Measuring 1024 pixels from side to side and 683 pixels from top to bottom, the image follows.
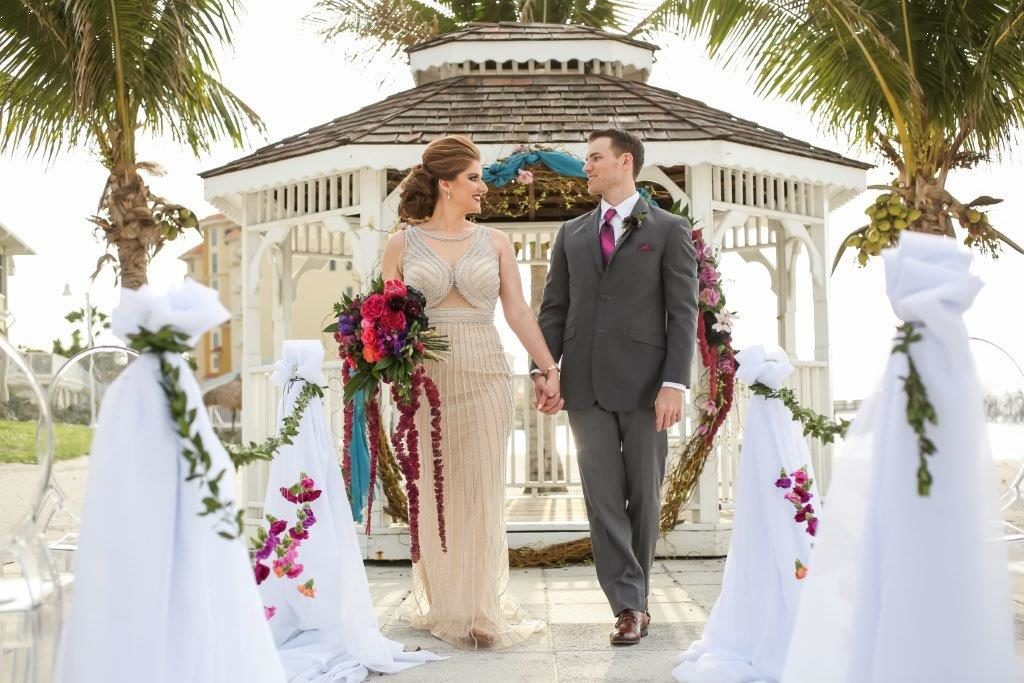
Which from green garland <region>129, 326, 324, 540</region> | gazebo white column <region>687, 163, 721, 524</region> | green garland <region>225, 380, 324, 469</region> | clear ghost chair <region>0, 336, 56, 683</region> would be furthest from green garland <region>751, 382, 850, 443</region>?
gazebo white column <region>687, 163, 721, 524</region>

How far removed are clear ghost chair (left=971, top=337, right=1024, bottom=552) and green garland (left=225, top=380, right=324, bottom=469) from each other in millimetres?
3048

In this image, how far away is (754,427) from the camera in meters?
4.54

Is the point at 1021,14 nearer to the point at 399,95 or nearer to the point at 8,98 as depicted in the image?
the point at 399,95

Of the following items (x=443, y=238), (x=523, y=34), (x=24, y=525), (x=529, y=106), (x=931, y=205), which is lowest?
(x=24, y=525)

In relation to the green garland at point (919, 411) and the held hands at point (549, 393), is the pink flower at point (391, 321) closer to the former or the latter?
the held hands at point (549, 393)

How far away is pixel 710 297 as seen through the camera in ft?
19.2

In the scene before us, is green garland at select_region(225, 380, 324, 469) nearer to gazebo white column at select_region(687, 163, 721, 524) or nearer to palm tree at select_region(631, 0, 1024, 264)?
gazebo white column at select_region(687, 163, 721, 524)

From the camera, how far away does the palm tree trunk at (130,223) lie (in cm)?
939

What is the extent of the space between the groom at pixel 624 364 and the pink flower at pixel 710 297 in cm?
64

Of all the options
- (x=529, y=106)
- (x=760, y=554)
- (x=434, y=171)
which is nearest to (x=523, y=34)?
(x=529, y=106)

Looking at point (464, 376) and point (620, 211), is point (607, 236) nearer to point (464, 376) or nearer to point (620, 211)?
point (620, 211)

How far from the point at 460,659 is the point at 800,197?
594 cm

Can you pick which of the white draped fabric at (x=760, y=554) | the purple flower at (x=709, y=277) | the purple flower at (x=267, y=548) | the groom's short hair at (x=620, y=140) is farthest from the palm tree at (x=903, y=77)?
the purple flower at (x=267, y=548)

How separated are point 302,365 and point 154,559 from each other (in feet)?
8.10
